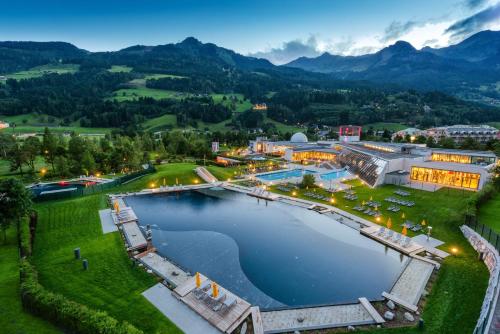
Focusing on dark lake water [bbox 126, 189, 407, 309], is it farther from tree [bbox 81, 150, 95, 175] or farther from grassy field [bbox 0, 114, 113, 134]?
grassy field [bbox 0, 114, 113, 134]

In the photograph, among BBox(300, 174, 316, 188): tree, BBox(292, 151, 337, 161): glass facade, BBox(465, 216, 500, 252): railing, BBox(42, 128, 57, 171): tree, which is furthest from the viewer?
BBox(292, 151, 337, 161): glass facade

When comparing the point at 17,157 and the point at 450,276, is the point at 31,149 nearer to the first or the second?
the point at 17,157

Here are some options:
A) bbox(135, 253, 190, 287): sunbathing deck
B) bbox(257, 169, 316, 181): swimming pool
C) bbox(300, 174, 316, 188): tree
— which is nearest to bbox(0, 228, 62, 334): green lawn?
bbox(135, 253, 190, 287): sunbathing deck

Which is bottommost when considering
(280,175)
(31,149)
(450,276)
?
(280,175)

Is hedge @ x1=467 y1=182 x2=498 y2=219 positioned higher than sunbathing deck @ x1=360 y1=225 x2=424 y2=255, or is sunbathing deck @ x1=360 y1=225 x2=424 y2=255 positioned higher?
hedge @ x1=467 y1=182 x2=498 y2=219

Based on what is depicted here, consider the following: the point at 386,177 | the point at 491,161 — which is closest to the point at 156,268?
the point at 386,177

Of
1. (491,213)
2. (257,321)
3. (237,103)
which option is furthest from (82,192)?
(237,103)
